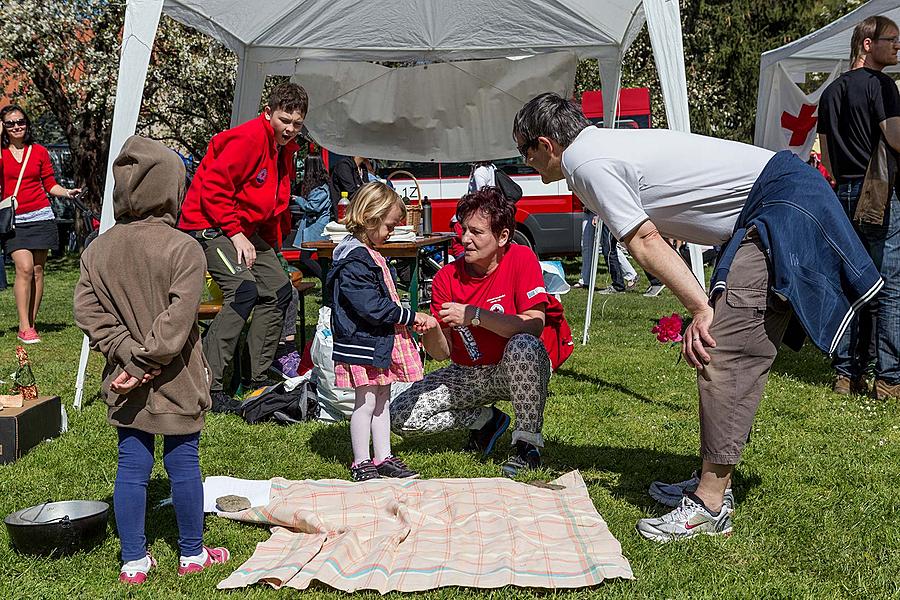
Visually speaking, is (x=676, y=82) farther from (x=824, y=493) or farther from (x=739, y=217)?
(x=824, y=493)

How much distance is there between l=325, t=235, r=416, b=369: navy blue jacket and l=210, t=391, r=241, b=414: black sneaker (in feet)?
5.28

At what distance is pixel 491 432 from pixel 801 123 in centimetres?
662

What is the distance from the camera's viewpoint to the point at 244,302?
5.78 meters

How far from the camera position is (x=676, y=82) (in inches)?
206

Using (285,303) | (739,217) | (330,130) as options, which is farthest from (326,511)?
(330,130)

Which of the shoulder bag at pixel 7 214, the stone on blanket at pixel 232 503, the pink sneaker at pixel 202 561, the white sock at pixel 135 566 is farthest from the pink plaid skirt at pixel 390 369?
the shoulder bag at pixel 7 214

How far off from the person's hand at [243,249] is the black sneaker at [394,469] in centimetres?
190

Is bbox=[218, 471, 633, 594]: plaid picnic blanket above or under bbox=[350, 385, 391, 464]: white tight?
under

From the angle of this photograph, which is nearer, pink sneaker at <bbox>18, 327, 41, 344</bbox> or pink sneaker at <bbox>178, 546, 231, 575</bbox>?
pink sneaker at <bbox>178, 546, 231, 575</bbox>

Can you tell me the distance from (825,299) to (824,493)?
4.06 feet

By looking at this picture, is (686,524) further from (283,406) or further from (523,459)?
(283,406)

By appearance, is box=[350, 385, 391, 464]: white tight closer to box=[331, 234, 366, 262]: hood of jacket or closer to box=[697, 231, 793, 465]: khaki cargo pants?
box=[331, 234, 366, 262]: hood of jacket

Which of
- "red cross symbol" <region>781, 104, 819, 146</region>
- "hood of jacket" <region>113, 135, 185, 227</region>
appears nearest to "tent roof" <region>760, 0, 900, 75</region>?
"red cross symbol" <region>781, 104, 819, 146</region>

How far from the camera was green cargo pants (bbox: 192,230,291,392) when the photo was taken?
18.7 feet
